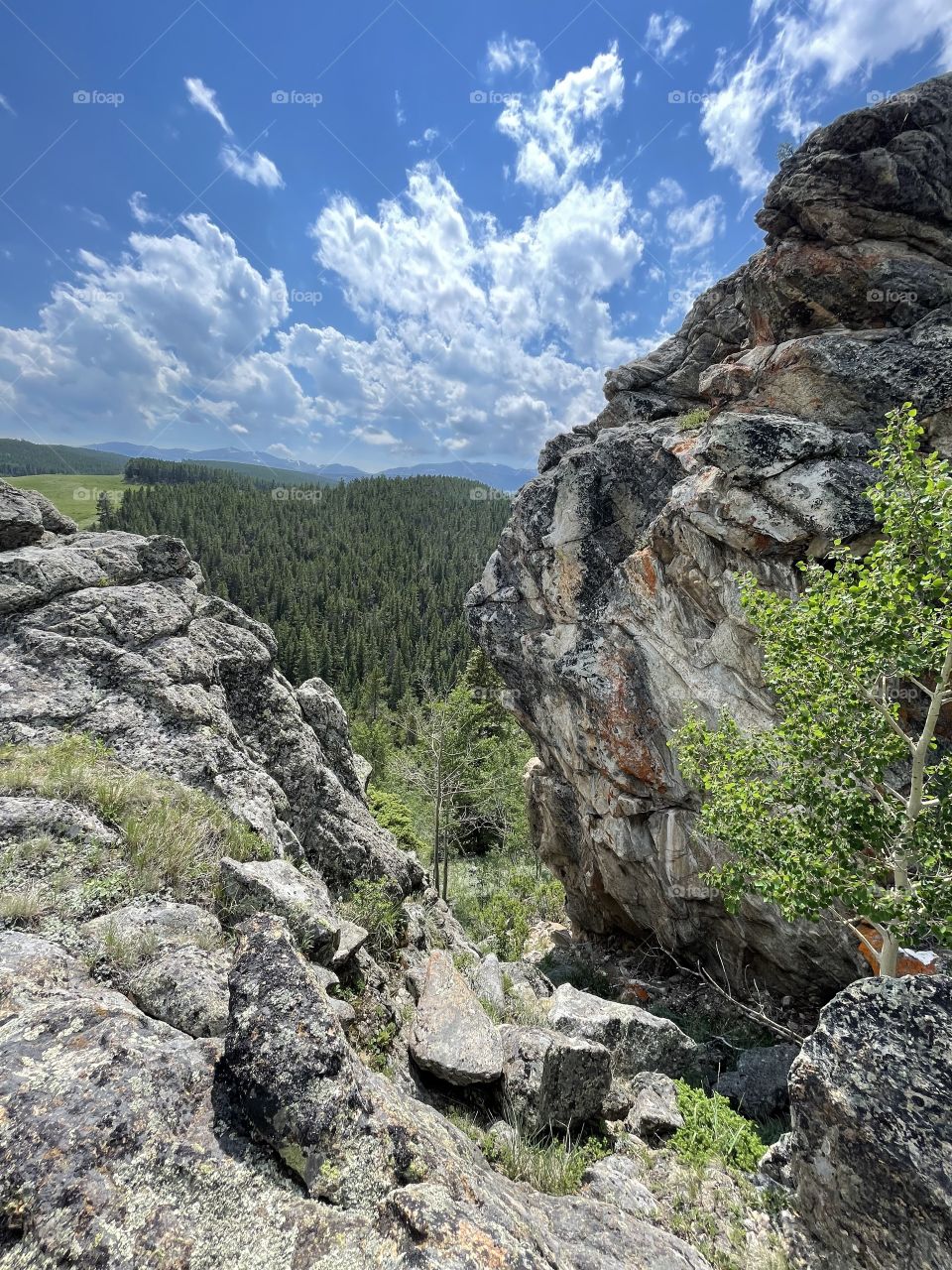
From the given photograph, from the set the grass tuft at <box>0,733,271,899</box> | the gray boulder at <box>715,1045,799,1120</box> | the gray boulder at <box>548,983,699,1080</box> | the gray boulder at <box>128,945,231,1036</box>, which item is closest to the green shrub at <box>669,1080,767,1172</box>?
the gray boulder at <box>715,1045,799,1120</box>

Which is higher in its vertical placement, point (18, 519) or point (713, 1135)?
point (18, 519)

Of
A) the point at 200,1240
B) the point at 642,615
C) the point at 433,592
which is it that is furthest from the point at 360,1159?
the point at 433,592

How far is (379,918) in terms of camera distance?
8812 mm

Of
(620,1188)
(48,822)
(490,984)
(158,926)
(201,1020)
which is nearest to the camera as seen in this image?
(201,1020)

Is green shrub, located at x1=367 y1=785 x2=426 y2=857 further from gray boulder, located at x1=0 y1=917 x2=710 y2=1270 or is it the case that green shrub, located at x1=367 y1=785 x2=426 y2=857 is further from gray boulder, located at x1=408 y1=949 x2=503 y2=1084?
gray boulder, located at x1=0 y1=917 x2=710 y2=1270

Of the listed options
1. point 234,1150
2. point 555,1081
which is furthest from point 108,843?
point 555,1081

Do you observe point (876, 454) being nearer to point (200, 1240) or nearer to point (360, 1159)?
point (360, 1159)

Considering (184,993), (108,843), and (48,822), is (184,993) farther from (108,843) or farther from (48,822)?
(48,822)

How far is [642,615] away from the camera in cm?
1606

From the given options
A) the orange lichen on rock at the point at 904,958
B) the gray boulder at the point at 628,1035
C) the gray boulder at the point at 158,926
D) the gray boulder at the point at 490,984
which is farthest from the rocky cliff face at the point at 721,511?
the gray boulder at the point at 158,926

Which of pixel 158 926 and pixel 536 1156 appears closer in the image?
pixel 158 926

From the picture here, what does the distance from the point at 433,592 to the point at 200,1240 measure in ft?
427

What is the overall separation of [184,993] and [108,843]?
2352 millimetres

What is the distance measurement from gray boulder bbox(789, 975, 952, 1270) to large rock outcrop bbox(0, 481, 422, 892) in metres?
6.83
